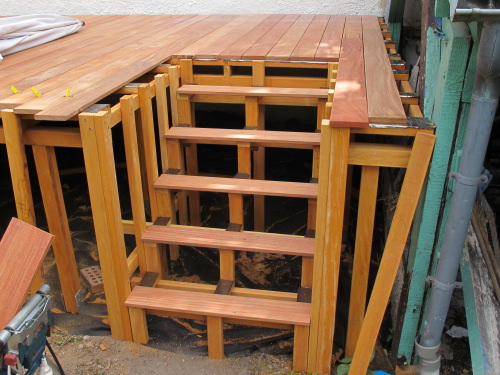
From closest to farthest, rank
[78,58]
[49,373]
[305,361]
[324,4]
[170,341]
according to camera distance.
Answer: [49,373] → [305,361] → [170,341] → [78,58] → [324,4]

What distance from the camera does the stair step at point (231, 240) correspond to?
263 cm

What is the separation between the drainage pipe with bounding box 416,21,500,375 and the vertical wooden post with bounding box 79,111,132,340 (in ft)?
4.87

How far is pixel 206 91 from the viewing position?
310 cm

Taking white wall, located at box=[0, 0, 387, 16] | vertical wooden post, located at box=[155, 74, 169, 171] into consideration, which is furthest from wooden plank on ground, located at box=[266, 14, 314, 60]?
vertical wooden post, located at box=[155, 74, 169, 171]

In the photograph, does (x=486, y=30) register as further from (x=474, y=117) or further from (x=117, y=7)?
(x=117, y=7)

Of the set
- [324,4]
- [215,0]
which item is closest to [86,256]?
[215,0]

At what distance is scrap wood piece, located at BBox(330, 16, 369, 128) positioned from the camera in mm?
1974

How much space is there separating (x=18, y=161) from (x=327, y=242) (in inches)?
59.8

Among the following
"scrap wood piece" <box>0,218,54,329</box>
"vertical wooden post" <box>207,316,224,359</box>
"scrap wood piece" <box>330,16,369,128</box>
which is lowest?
"vertical wooden post" <box>207,316,224,359</box>

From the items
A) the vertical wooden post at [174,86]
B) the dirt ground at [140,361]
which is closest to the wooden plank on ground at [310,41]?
the vertical wooden post at [174,86]

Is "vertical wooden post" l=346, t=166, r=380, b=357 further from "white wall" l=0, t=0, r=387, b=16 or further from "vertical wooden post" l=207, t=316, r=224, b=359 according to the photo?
"white wall" l=0, t=0, r=387, b=16

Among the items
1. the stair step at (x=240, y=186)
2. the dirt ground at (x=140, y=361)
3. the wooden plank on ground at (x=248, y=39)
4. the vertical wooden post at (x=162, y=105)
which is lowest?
the dirt ground at (x=140, y=361)

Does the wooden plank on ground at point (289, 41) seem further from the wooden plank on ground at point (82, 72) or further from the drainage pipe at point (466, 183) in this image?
the drainage pipe at point (466, 183)

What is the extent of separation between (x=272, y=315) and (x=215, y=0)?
153 inches
